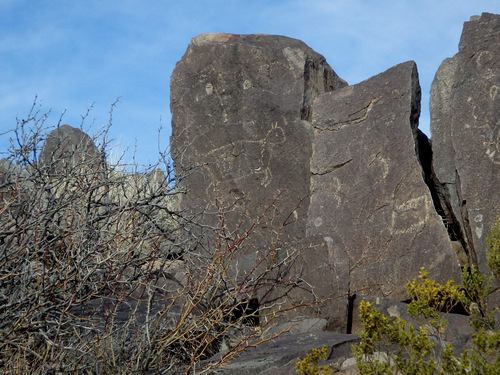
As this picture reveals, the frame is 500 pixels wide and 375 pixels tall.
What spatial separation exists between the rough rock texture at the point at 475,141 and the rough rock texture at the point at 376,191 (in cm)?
38

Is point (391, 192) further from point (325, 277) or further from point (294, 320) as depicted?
point (294, 320)

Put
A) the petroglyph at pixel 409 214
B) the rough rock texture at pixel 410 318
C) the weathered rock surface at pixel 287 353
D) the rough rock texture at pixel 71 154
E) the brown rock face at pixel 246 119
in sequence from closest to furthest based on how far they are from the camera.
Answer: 1. the weathered rock surface at pixel 287 353
2. the rough rock texture at pixel 71 154
3. the rough rock texture at pixel 410 318
4. the petroglyph at pixel 409 214
5. the brown rock face at pixel 246 119

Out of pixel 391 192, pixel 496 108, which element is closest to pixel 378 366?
pixel 391 192

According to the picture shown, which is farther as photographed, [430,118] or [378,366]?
[430,118]

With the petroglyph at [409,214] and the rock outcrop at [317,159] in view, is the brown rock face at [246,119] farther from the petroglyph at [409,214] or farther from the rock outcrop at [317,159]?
the petroglyph at [409,214]

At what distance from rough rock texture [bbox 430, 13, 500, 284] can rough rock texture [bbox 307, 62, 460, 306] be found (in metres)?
0.38

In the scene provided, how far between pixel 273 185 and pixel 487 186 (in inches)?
96.4

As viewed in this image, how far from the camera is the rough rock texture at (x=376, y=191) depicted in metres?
7.21

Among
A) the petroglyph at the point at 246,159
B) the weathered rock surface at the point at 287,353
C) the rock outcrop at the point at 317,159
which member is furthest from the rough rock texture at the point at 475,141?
the weathered rock surface at the point at 287,353

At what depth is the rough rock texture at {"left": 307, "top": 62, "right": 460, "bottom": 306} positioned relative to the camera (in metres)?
7.21

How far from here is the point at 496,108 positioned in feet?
25.1

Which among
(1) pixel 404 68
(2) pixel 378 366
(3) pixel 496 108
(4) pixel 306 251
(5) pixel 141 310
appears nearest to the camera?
(2) pixel 378 366

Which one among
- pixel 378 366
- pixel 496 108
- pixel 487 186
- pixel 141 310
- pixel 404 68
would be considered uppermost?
pixel 404 68

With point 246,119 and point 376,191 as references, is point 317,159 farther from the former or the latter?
point 246,119
